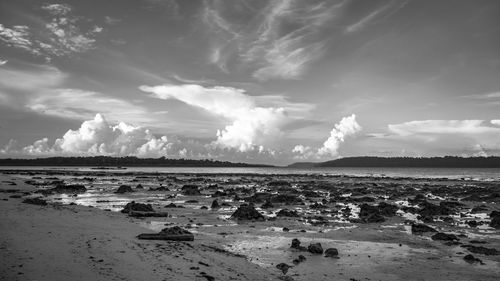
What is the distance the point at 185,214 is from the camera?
83.0ft

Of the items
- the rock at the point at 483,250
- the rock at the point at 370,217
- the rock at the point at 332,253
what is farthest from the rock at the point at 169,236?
the rock at the point at 370,217

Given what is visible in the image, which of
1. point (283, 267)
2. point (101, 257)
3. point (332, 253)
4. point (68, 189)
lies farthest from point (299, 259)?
point (68, 189)

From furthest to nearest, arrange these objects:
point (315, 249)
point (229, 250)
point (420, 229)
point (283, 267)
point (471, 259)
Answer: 1. point (420, 229)
2. point (229, 250)
3. point (315, 249)
4. point (471, 259)
5. point (283, 267)

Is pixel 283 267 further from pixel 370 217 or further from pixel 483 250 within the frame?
pixel 370 217

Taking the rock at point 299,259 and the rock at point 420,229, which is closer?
the rock at point 299,259

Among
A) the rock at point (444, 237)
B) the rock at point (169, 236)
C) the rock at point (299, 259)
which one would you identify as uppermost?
the rock at point (169, 236)

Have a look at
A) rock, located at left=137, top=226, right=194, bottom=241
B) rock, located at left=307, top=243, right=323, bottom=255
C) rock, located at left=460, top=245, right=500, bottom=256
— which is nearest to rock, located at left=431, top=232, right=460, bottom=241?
rock, located at left=460, top=245, right=500, bottom=256

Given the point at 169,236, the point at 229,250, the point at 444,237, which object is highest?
the point at 169,236

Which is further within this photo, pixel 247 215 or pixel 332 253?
pixel 247 215

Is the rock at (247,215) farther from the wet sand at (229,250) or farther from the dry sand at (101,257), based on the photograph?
the dry sand at (101,257)

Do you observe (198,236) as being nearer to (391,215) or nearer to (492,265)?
(492,265)

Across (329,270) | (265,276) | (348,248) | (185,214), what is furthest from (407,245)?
(185,214)

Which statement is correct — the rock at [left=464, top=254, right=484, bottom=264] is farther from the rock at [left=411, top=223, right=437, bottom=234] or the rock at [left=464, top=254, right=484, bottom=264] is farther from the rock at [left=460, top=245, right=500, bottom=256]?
the rock at [left=411, top=223, right=437, bottom=234]

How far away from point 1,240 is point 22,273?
4274 millimetres
